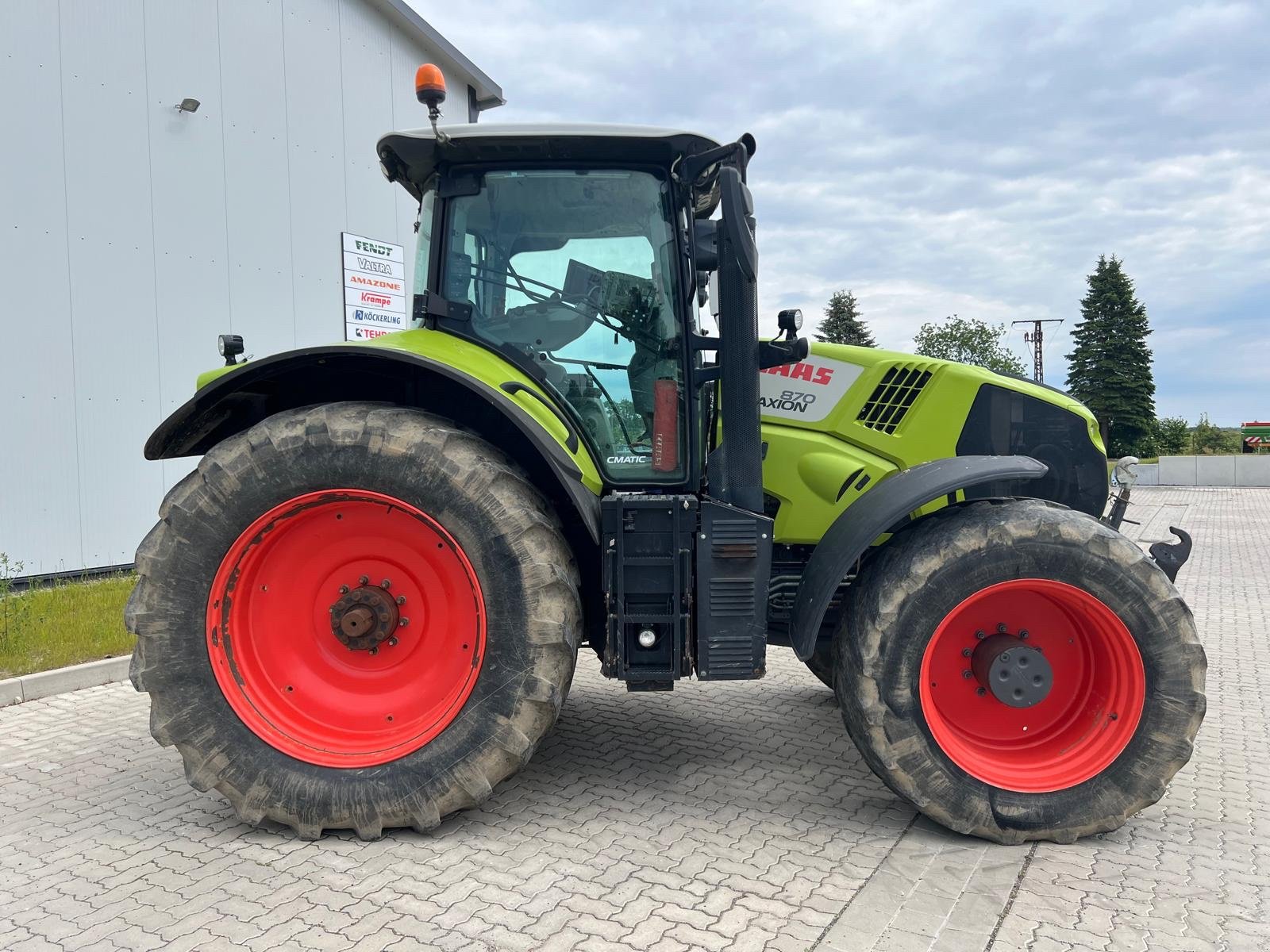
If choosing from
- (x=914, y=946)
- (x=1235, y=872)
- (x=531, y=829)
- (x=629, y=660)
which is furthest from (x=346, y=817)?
(x=1235, y=872)

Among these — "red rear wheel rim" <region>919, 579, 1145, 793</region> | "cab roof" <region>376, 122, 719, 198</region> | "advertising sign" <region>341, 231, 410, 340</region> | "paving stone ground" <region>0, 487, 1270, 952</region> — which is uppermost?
"advertising sign" <region>341, 231, 410, 340</region>

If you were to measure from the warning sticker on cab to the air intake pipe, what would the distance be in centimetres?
57

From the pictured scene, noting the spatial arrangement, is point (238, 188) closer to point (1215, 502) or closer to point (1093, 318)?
point (1215, 502)

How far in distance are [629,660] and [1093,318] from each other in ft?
142

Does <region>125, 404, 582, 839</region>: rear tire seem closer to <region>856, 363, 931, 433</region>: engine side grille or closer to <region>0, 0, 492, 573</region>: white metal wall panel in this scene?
<region>856, 363, 931, 433</region>: engine side grille

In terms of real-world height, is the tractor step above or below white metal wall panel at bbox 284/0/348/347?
below

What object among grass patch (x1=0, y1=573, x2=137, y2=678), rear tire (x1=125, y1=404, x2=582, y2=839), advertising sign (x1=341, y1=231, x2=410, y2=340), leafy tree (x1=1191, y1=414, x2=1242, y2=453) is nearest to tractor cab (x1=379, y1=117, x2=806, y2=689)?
rear tire (x1=125, y1=404, x2=582, y2=839)

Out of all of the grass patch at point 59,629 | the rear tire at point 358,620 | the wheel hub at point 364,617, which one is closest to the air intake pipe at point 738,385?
the rear tire at point 358,620

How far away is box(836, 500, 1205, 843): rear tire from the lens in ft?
9.57

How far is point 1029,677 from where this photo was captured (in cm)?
304

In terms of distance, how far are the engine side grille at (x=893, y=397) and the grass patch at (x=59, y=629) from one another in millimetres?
4788

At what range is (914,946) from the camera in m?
2.31

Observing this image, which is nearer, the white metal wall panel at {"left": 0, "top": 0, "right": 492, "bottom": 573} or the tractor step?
the tractor step

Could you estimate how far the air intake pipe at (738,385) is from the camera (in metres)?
3.14
